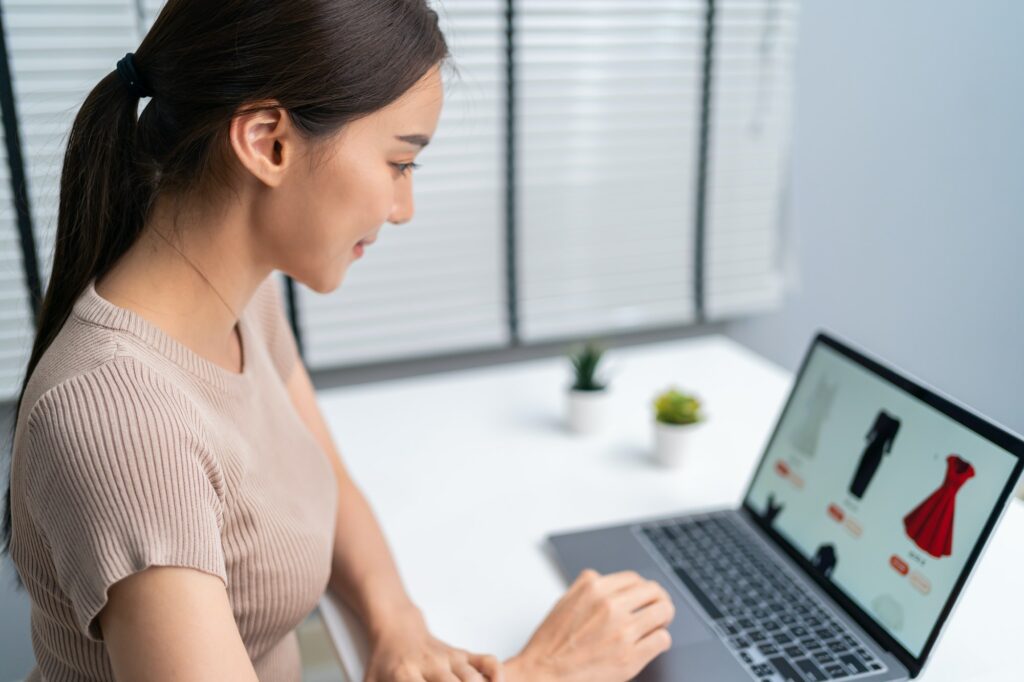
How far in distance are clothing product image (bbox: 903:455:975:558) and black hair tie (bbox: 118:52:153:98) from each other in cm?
81

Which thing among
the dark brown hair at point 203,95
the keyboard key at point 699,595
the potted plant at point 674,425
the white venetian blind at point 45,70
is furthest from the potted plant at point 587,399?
the white venetian blind at point 45,70

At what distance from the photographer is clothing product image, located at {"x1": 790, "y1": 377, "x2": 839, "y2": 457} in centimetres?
102

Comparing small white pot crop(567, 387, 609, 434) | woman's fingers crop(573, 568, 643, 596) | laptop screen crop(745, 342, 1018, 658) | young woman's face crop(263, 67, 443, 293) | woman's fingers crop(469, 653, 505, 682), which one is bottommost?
small white pot crop(567, 387, 609, 434)

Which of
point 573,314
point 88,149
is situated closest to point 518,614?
point 88,149

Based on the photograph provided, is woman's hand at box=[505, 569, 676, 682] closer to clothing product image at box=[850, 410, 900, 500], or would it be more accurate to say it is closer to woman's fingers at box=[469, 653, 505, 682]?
woman's fingers at box=[469, 653, 505, 682]

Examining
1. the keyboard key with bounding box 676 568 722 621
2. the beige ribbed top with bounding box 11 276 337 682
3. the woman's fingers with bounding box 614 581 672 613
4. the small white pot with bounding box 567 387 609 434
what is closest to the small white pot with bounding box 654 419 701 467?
the small white pot with bounding box 567 387 609 434

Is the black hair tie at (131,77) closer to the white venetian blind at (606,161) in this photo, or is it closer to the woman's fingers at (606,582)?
the woman's fingers at (606,582)

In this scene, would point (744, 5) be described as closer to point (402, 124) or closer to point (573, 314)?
point (573, 314)

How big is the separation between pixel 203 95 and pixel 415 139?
0.19 metres

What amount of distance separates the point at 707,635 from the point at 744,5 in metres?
1.89

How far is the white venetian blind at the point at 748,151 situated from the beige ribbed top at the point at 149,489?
176cm

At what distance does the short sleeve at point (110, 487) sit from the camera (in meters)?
0.64

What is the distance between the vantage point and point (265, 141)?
773 millimetres

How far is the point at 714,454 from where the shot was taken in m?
1.29
